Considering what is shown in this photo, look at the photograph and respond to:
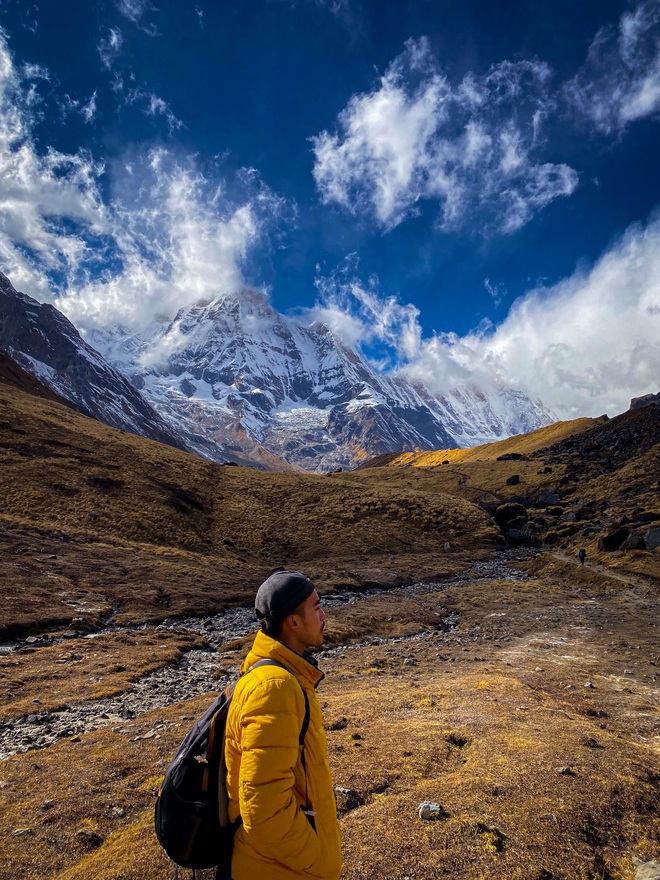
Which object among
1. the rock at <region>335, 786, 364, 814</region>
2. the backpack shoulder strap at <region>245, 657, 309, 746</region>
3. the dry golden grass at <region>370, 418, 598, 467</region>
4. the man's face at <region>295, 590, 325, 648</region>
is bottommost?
the rock at <region>335, 786, 364, 814</region>

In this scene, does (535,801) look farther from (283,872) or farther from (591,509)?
(591,509)

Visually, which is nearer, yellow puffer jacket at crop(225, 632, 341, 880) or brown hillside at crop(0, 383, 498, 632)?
yellow puffer jacket at crop(225, 632, 341, 880)

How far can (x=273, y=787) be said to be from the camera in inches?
124

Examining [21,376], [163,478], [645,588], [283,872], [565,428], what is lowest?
[645,588]

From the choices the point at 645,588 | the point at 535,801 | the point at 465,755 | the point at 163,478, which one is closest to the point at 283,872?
the point at 535,801

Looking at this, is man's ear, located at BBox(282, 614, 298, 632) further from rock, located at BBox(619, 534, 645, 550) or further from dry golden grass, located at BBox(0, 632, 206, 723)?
rock, located at BBox(619, 534, 645, 550)

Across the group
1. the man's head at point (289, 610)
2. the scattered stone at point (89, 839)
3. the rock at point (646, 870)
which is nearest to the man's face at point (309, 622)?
the man's head at point (289, 610)

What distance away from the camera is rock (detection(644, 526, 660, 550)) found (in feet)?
121

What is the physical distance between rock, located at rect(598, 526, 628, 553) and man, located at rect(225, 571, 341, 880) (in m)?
47.1

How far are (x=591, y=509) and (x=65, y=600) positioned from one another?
2484 inches

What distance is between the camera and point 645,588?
31.2m

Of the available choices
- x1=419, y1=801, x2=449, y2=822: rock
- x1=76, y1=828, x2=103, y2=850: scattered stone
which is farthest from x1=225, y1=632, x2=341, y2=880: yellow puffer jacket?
x1=76, y1=828, x2=103, y2=850: scattered stone

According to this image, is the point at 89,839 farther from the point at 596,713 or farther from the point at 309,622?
the point at 596,713

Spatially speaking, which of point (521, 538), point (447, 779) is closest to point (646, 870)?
point (447, 779)
